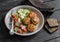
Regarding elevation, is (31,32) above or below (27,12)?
below

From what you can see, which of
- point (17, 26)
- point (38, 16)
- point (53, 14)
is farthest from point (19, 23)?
point (53, 14)

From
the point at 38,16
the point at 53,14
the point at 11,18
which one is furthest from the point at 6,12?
the point at 53,14

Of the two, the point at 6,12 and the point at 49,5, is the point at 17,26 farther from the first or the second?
the point at 49,5

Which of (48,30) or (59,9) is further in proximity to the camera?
(59,9)

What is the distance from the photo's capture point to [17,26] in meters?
1.06

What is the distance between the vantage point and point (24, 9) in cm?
115

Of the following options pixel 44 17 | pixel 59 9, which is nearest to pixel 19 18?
pixel 44 17

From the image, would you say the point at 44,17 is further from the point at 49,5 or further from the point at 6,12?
the point at 6,12

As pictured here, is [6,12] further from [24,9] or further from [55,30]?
[55,30]

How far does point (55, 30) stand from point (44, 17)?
12 cm

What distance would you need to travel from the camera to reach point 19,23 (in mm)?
1073

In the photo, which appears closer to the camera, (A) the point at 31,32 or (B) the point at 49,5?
(A) the point at 31,32

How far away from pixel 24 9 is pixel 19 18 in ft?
0.30

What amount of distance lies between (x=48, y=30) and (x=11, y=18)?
0.82 feet
